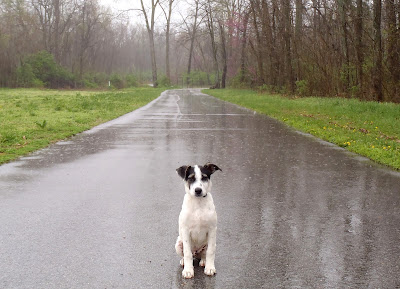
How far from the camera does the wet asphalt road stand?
13.7 feet

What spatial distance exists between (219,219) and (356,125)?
1133 centimetres

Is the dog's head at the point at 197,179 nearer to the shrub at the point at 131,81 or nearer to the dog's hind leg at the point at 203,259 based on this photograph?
the dog's hind leg at the point at 203,259

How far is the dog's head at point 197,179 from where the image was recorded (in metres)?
4.09

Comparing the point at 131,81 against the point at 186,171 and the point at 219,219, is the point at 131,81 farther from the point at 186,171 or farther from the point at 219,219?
the point at 186,171

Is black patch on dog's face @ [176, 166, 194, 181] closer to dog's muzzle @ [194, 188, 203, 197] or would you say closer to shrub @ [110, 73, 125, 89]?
dog's muzzle @ [194, 188, 203, 197]

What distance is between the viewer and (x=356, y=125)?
52.0 feet

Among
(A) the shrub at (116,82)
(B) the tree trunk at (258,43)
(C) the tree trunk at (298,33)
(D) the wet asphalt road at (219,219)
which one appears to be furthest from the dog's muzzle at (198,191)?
(A) the shrub at (116,82)

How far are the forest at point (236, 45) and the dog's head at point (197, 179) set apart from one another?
778 inches

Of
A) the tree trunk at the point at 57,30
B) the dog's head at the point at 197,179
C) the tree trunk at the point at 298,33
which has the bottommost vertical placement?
the dog's head at the point at 197,179

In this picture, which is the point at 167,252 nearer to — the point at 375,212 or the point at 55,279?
the point at 55,279

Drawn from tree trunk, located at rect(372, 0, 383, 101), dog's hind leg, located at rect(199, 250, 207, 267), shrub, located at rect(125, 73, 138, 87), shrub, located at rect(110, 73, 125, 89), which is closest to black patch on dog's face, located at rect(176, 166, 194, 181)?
dog's hind leg, located at rect(199, 250, 207, 267)

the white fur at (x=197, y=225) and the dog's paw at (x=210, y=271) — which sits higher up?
the white fur at (x=197, y=225)

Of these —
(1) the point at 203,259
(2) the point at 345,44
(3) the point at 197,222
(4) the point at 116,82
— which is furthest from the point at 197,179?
(4) the point at 116,82

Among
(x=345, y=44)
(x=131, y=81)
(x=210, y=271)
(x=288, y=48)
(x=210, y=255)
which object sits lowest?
(x=210, y=271)
